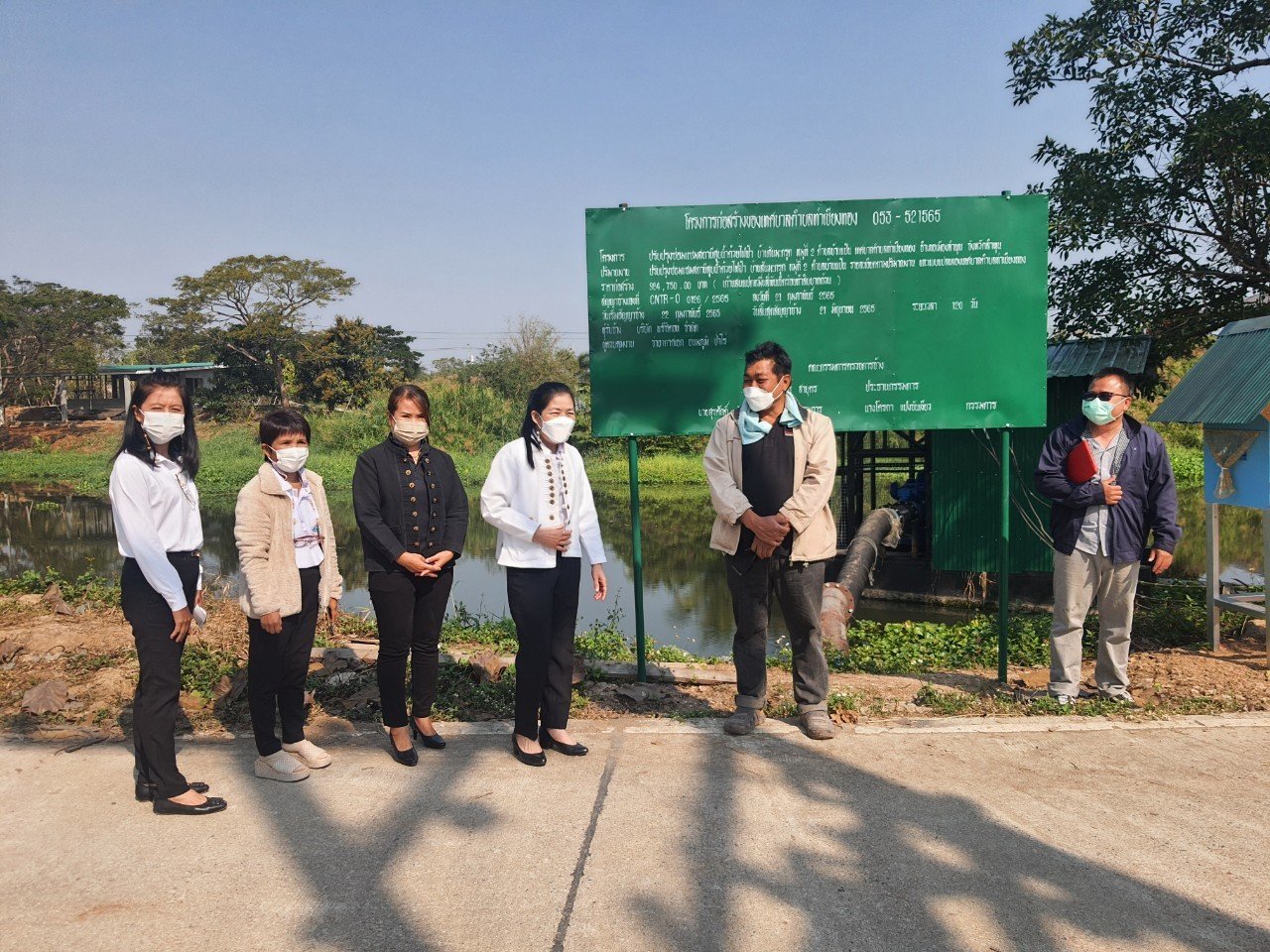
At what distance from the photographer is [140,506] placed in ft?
11.0

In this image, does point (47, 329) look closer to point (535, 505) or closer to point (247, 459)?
point (247, 459)

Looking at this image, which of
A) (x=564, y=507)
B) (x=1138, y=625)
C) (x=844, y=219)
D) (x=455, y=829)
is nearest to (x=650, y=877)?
(x=455, y=829)

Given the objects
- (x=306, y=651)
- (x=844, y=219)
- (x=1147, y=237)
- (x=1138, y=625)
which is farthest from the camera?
(x=1147, y=237)

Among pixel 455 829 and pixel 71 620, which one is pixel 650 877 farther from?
pixel 71 620

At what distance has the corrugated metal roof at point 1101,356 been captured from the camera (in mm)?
10516

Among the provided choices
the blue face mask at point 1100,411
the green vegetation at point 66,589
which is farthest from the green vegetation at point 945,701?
the green vegetation at point 66,589

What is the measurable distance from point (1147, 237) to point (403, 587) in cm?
925

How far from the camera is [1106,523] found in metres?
4.66

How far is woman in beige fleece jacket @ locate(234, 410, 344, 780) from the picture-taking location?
12.2ft

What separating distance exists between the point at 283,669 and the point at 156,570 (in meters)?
0.73

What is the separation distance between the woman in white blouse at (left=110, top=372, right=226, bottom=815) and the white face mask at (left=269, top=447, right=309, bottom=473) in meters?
0.38

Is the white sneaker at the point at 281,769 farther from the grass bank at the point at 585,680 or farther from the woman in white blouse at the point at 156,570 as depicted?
the grass bank at the point at 585,680

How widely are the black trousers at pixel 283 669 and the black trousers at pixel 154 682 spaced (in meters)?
0.33

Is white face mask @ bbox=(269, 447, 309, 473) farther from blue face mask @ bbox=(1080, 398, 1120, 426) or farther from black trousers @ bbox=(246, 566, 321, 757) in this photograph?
blue face mask @ bbox=(1080, 398, 1120, 426)
